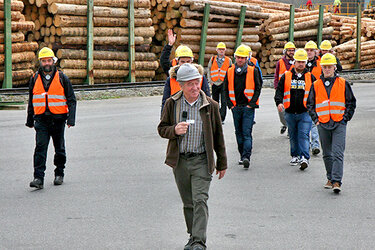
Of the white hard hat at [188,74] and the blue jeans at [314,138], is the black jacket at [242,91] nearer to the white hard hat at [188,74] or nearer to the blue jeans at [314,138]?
the blue jeans at [314,138]

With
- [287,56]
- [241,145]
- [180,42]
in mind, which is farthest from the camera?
[180,42]

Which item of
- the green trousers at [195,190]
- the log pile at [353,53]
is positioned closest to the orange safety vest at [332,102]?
the green trousers at [195,190]

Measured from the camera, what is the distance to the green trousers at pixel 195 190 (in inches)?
235

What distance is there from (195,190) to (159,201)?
2.15 meters

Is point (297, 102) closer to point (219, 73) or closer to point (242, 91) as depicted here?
point (242, 91)

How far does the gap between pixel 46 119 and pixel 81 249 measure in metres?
3.34

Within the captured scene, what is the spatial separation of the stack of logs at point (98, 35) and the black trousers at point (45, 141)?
43.6ft

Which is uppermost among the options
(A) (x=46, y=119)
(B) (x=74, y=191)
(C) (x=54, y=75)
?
(C) (x=54, y=75)

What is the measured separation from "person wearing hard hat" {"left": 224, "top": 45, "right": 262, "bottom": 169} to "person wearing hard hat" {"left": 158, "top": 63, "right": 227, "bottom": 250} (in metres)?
4.54

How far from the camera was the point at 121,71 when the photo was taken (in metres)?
24.3

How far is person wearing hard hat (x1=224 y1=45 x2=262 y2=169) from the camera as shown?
1076 cm

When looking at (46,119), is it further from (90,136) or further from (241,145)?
(90,136)

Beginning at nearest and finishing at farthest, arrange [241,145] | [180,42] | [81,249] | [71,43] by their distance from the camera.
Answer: [81,249] < [241,145] < [71,43] < [180,42]

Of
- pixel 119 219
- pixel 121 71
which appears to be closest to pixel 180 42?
pixel 121 71
